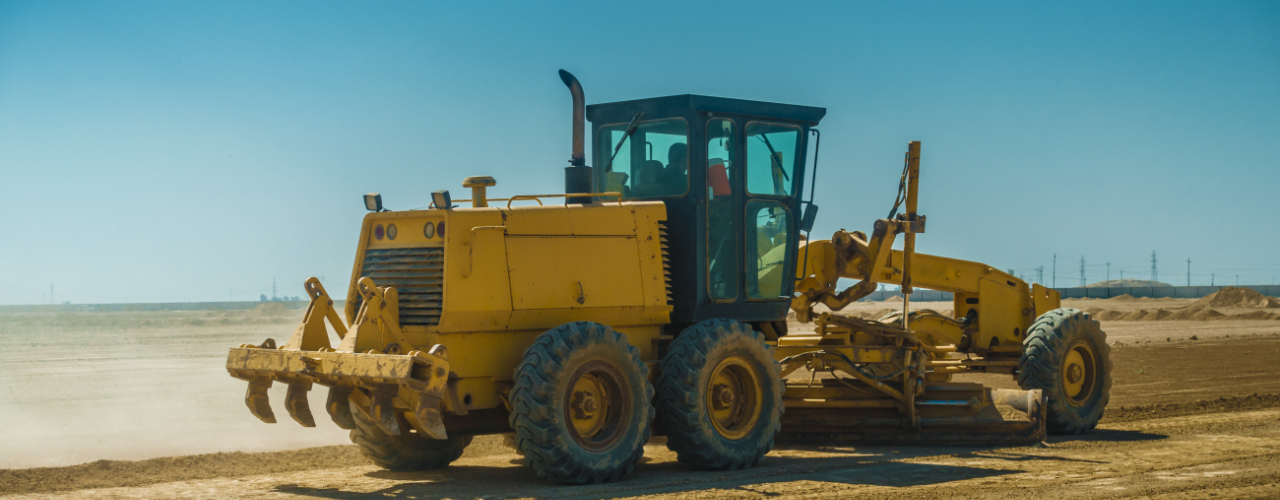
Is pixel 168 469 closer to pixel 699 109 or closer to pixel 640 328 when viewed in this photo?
pixel 640 328

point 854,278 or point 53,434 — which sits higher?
point 854,278

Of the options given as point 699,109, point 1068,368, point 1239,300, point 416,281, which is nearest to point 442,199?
point 416,281

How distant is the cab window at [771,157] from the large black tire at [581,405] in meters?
2.46

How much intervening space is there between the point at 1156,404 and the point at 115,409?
1361 centimetres

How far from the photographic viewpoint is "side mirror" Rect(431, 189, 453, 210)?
29.0ft

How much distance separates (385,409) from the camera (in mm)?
8305

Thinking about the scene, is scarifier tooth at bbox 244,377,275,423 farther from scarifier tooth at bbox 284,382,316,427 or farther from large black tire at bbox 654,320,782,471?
large black tire at bbox 654,320,782,471

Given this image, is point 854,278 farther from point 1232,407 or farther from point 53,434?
point 53,434

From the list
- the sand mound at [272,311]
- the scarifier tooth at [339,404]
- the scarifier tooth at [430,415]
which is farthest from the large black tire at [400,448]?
the sand mound at [272,311]

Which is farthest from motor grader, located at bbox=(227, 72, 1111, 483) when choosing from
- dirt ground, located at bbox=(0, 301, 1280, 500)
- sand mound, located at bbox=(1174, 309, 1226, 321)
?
sand mound, located at bbox=(1174, 309, 1226, 321)

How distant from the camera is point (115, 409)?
15242 millimetres

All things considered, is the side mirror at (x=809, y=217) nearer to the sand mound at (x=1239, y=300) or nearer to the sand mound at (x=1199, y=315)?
the sand mound at (x=1199, y=315)

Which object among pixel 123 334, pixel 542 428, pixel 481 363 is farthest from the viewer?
pixel 123 334

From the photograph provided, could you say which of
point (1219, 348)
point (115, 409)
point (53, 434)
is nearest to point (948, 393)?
point (53, 434)
